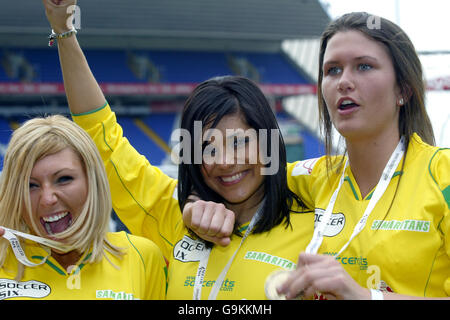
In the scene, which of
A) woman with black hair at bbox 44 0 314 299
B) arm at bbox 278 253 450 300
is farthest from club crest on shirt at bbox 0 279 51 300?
arm at bbox 278 253 450 300

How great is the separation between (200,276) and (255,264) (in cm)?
21

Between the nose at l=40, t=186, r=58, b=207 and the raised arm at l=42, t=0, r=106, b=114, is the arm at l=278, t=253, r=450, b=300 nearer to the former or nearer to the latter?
the nose at l=40, t=186, r=58, b=207

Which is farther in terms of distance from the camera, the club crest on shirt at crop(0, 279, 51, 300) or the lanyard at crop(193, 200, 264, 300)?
the lanyard at crop(193, 200, 264, 300)

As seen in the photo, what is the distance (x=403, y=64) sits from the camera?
6.23ft

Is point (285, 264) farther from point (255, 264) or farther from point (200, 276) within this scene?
point (200, 276)

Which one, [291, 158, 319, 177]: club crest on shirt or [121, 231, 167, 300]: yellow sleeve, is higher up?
[291, 158, 319, 177]: club crest on shirt

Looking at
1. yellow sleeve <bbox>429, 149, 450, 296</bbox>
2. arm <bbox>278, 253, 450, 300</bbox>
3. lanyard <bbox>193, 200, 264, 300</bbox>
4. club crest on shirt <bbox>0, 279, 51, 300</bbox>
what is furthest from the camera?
lanyard <bbox>193, 200, 264, 300</bbox>

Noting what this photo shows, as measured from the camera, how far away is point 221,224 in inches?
73.0

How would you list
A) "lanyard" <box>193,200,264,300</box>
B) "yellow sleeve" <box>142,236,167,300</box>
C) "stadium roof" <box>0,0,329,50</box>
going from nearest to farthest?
"lanyard" <box>193,200,264,300</box> → "yellow sleeve" <box>142,236,167,300</box> → "stadium roof" <box>0,0,329,50</box>

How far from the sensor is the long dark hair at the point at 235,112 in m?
2.09

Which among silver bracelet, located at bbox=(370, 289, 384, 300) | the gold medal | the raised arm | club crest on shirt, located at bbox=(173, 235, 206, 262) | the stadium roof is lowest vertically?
silver bracelet, located at bbox=(370, 289, 384, 300)

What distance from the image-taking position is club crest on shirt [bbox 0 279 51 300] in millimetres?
1810
